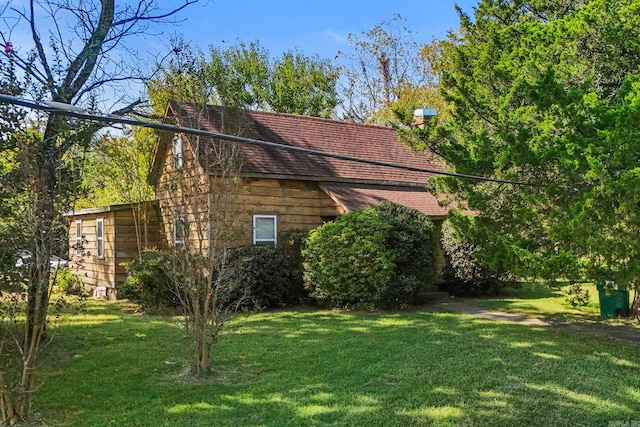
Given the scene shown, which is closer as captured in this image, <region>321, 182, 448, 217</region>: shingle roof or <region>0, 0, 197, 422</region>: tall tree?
<region>0, 0, 197, 422</region>: tall tree

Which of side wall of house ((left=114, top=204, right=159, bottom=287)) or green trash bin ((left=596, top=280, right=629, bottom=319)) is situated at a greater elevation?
side wall of house ((left=114, top=204, right=159, bottom=287))

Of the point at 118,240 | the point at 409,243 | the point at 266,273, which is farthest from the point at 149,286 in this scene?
the point at 409,243

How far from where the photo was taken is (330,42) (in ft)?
103

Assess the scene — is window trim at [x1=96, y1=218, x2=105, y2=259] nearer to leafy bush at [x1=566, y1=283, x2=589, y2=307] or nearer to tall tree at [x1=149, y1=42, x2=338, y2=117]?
leafy bush at [x1=566, y1=283, x2=589, y2=307]

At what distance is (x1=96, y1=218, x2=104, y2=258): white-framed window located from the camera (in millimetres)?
16094

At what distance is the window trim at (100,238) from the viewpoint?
633 inches

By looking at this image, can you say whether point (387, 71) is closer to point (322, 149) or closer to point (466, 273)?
point (322, 149)

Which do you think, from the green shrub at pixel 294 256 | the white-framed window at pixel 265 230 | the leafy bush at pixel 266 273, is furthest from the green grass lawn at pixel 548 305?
the white-framed window at pixel 265 230

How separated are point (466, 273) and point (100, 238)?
37.3ft

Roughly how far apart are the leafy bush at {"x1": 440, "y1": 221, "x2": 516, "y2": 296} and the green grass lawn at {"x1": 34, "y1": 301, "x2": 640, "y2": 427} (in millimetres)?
4582

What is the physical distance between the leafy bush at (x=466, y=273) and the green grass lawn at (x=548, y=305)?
1.51 ft

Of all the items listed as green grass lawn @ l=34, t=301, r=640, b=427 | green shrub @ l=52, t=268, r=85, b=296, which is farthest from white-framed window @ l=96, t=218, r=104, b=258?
green grass lawn @ l=34, t=301, r=640, b=427

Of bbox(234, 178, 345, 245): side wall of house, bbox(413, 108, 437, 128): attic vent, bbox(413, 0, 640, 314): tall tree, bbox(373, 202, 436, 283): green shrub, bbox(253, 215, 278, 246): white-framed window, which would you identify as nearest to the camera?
bbox(413, 0, 640, 314): tall tree

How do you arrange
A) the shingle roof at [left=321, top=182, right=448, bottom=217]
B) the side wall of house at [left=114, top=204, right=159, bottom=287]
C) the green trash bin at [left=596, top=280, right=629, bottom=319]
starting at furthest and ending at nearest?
1. the side wall of house at [left=114, top=204, right=159, bottom=287]
2. the shingle roof at [left=321, top=182, right=448, bottom=217]
3. the green trash bin at [left=596, top=280, right=629, bottom=319]
